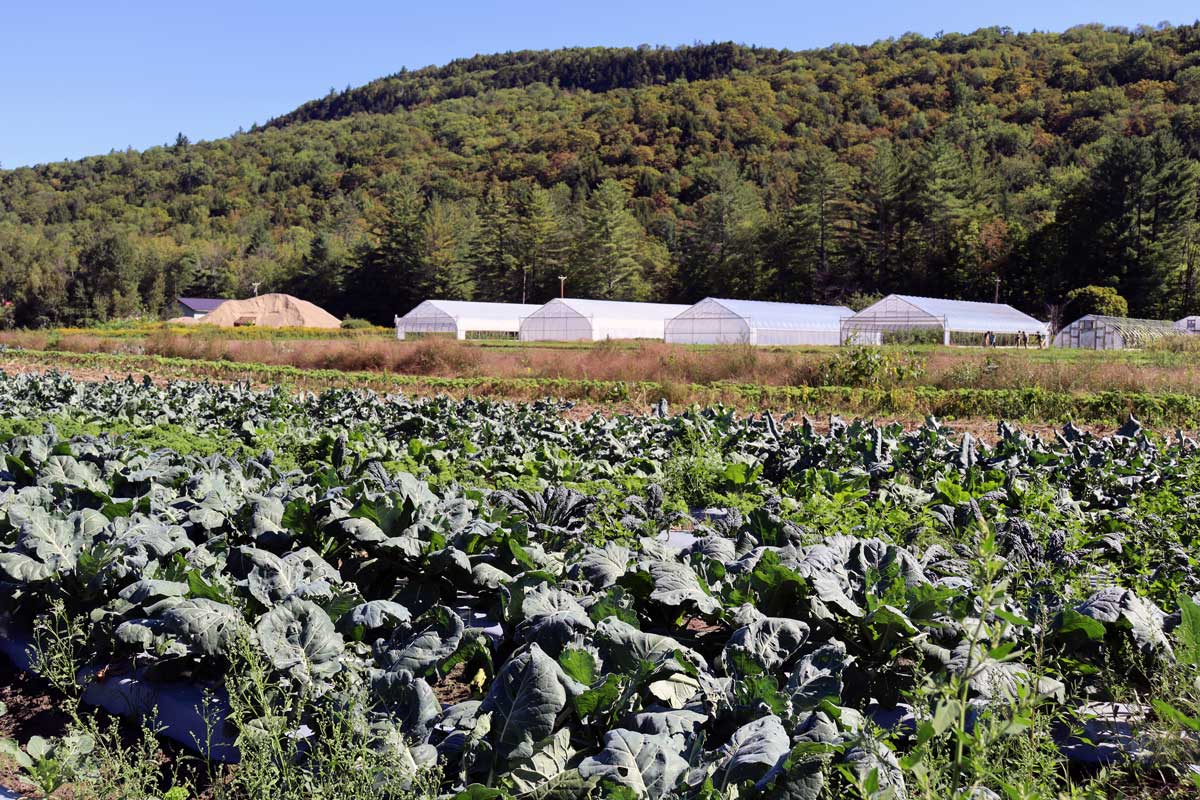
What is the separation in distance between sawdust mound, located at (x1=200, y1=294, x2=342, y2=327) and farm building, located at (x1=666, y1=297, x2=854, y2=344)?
33.9 meters

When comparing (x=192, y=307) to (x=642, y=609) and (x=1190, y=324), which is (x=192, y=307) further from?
(x=642, y=609)

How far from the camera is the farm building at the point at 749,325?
38969 mm

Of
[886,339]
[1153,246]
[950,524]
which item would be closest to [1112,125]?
[1153,246]

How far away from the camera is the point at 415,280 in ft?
227

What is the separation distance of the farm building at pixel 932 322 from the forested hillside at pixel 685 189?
1218cm

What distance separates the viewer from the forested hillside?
54531mm

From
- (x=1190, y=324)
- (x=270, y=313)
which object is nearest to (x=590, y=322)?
(x=1190, y=324)

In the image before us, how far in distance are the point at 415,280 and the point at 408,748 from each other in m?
68.8

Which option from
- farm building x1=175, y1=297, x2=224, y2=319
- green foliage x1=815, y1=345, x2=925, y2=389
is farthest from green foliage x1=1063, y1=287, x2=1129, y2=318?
farm building x1=175, y1=297, x2=224, y2=319

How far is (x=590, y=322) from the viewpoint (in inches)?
1715

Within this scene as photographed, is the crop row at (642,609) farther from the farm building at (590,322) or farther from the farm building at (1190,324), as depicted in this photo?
the farm building at (1190,324)

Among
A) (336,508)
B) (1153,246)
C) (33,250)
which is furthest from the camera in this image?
(33,250)

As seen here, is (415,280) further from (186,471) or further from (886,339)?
(186,471)

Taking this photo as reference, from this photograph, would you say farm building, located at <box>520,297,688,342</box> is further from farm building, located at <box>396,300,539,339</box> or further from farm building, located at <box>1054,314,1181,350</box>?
farm building, located at <box>1054,314,1181,350</box>
